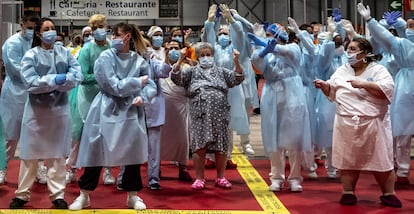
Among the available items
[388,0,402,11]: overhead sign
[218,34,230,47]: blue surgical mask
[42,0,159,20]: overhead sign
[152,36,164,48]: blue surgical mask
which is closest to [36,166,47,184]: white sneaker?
[152,36,164,48]: blue surgical mask

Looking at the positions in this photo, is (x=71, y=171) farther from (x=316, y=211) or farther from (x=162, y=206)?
(x=316, y=211)

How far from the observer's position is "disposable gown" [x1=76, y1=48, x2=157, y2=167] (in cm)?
440

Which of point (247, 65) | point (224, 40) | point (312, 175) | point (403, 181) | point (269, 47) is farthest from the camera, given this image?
point (247, 65)

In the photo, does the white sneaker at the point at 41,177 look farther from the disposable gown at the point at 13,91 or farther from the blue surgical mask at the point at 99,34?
the blue surgical mask at the point at 99,34

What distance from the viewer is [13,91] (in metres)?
5.60

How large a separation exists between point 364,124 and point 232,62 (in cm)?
222

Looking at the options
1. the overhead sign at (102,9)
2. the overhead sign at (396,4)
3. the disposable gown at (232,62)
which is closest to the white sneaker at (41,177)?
the disposable gown at (232,62)

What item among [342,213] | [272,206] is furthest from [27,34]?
[342,213]

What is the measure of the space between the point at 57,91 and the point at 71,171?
1.55 m

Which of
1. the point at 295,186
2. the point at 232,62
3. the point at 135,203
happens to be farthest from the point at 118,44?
the point at 232,62

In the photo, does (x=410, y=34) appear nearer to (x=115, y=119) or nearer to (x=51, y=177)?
(x=115, y=119)

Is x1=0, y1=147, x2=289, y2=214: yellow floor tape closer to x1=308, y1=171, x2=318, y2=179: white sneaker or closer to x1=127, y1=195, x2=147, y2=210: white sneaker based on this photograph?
x1=127, y1=195, x2=147, y2=210: white sneaker

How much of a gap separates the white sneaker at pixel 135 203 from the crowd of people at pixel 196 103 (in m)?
0.01

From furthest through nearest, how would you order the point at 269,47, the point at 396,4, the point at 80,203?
the point at 396,4 → the point at 269,47 → the point at 80,203
